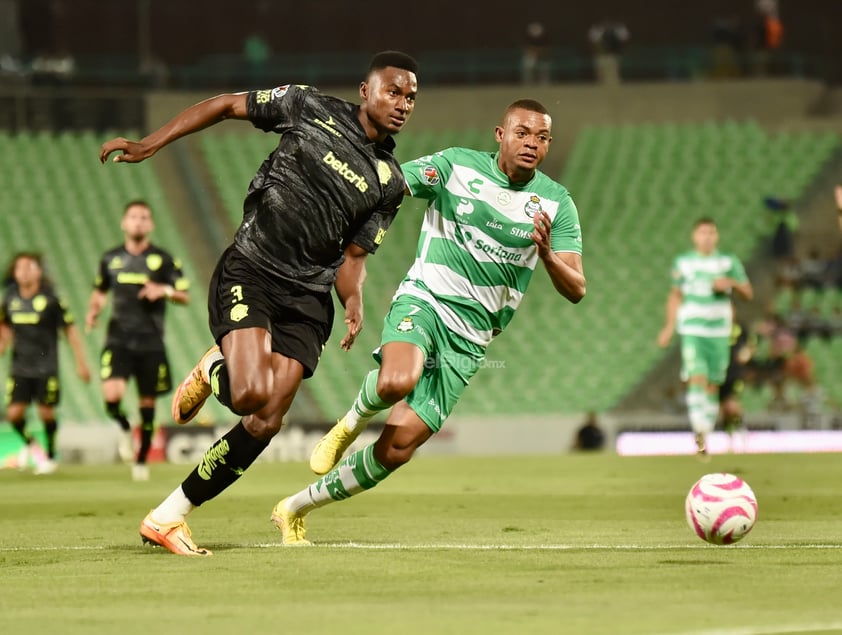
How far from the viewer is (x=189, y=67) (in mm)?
29484

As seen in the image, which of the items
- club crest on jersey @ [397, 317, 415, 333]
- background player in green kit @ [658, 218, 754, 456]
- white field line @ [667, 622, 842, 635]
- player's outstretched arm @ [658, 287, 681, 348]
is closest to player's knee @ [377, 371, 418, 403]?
club crest on jersey @ [397, 317, 415, 333]

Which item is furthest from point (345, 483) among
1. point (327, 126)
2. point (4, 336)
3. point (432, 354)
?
point (4, 336)

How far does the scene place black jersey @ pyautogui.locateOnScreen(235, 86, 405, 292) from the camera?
764 centimetres

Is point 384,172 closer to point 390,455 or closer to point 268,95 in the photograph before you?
point 268,95

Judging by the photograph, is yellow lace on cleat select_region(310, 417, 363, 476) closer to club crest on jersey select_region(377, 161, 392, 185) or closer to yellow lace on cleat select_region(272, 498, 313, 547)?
yellow lace on cleat select_region(272, 498, 313, 547)

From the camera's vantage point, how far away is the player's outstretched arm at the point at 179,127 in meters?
7.06

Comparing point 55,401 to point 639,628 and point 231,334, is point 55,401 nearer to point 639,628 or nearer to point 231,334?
point 231,334

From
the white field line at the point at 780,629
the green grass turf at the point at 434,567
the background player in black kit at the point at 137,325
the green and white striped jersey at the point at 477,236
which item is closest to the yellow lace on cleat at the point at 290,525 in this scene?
the green grass turf at the point at 434,567

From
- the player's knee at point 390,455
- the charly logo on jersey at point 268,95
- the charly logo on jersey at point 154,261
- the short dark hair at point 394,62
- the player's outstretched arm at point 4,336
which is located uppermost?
the charly logo on jersey at point 154,261

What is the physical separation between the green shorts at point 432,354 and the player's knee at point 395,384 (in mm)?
295

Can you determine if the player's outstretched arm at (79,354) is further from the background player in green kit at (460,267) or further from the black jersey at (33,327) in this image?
the background player in green kit at (460,267)

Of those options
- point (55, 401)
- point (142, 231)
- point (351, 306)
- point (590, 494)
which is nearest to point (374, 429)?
point (55, 401)

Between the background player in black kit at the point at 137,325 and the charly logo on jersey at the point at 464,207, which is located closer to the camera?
the charly logo on jersey at the point at 464,207

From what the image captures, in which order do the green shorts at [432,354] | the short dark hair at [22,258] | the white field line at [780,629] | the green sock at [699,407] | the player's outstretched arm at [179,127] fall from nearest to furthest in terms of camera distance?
1. the white field line at [780,629]
2. the player's outstretched arm at [179,127]
3. the green shorts at [432,354]
4. the short dark hair at [22,258]
5. the green sock at [699,407]
